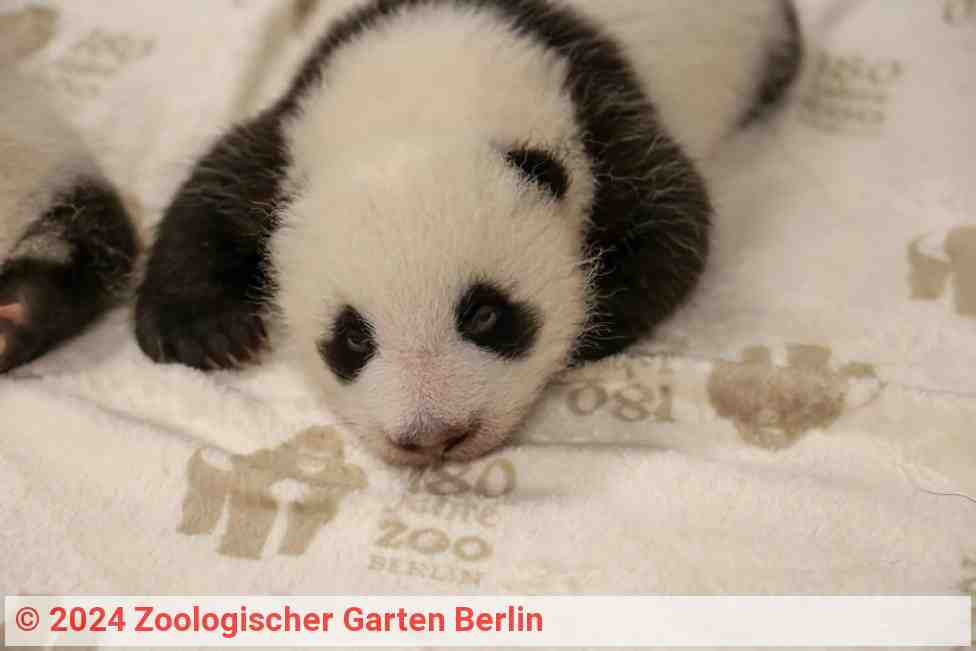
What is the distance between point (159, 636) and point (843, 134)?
2.27 m

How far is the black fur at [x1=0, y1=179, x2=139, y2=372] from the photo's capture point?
2.26 m

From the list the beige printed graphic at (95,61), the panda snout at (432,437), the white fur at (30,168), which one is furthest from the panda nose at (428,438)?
the beige printed graphic at (95,61)

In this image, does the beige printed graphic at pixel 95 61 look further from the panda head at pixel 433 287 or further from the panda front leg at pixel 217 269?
the panda head at pixel 433 287

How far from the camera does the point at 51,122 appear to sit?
8.39 ft

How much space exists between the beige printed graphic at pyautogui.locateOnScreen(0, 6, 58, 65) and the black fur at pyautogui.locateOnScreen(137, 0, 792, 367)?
115 centimetres

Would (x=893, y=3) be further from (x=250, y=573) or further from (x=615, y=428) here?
(x=250, y=573)

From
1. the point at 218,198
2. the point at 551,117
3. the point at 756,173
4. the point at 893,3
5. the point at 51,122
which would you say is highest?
the point at 893,3

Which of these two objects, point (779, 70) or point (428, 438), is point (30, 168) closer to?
point (428, 438)

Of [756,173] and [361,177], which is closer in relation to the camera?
[361,177]

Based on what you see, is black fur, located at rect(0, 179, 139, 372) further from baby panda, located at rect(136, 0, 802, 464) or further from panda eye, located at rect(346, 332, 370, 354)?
panda eye, located at rect(346, 332, 370, 354)

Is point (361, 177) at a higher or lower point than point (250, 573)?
higher

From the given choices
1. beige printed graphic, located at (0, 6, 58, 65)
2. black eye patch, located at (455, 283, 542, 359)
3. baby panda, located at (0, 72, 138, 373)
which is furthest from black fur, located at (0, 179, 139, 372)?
black eye patch, located at (455, 283, 542, 359)

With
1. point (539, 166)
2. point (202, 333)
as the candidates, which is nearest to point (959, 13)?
point (539, 166)

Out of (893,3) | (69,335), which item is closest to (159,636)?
(69,335)
